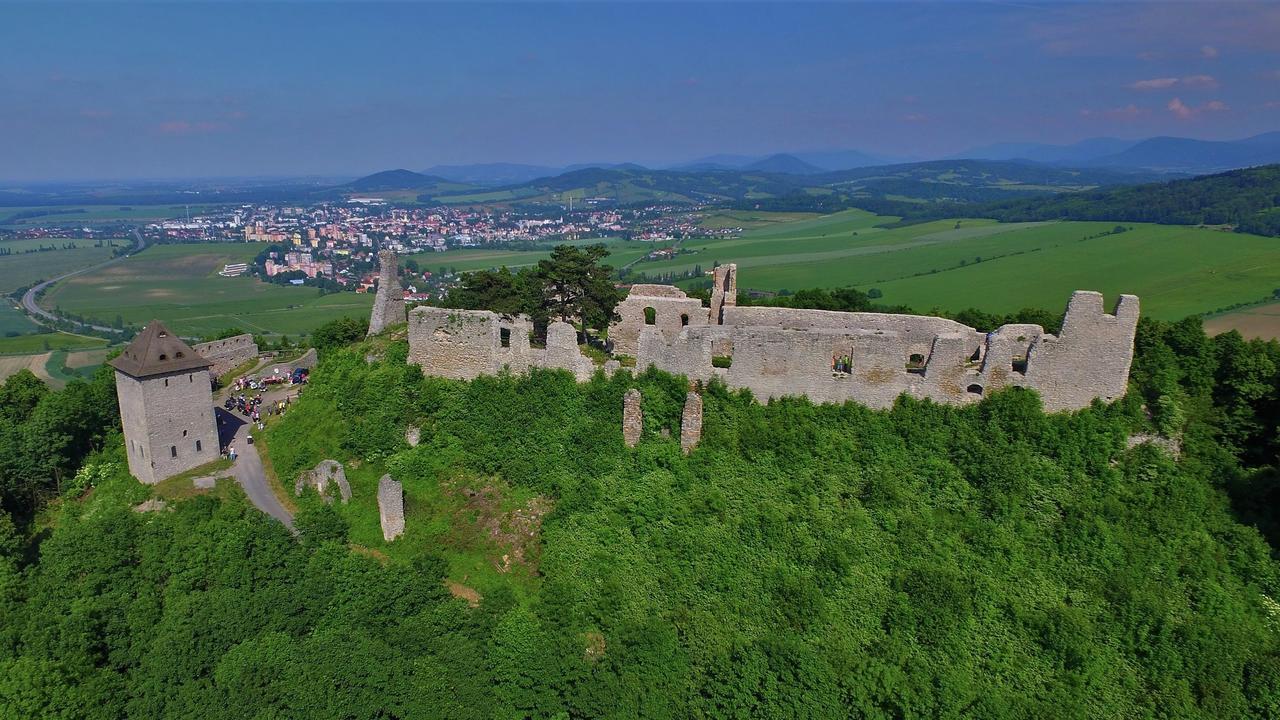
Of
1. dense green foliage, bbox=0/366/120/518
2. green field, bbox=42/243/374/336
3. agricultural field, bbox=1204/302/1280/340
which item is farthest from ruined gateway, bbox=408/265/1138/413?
green field, bbox=42/243/374/336

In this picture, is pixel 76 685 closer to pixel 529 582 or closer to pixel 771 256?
pixel 529 582

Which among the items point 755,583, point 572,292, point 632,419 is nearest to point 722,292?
point 572,292

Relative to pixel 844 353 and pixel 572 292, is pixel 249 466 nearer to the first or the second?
pixel 572 292

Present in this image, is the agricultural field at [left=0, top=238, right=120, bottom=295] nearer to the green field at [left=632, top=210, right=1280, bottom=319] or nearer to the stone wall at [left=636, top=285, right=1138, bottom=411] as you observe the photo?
the green field at [left=632, top=210, right=1280, bottom=319]

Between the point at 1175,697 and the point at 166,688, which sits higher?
the point at 1175,697

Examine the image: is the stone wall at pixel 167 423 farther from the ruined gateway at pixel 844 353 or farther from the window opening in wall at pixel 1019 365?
the window opening in wall at pixel 1019 365

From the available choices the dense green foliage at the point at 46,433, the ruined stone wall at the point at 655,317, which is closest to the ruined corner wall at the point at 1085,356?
the ruined stone wall at the point at 655,317

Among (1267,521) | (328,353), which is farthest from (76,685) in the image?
(1267,521)
